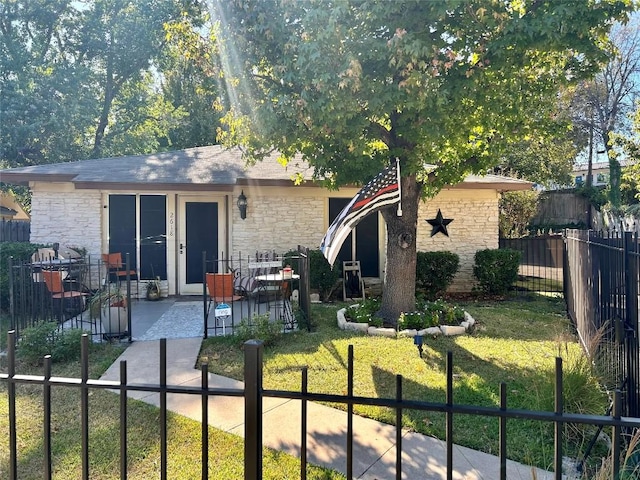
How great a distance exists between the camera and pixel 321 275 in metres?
9.86

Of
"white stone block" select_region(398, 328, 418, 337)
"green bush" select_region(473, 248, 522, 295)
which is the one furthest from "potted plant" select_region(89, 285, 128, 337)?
"green bush" select_region(473, 248, 522, 295)

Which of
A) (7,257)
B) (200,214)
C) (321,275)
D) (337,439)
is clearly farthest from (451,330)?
(7,257)

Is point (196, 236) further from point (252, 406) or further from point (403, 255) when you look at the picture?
point (252, 406)

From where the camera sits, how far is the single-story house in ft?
32.7

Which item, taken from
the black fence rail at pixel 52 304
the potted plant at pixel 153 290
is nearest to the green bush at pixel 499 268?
the potted plant at pixel 153 290

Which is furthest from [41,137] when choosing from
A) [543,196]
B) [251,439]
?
[543,196]

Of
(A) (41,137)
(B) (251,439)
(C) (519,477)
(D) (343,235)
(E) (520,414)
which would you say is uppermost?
(A) (41,137)

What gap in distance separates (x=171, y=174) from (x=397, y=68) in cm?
663

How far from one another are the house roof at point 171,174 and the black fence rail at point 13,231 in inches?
88.1

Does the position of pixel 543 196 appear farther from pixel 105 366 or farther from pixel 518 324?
pixel 105 366

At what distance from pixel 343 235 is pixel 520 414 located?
3893mm

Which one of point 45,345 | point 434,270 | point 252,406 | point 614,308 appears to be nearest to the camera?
point 252,406

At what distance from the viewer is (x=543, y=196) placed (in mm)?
23344

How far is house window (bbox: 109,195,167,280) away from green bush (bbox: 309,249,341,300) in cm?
356
